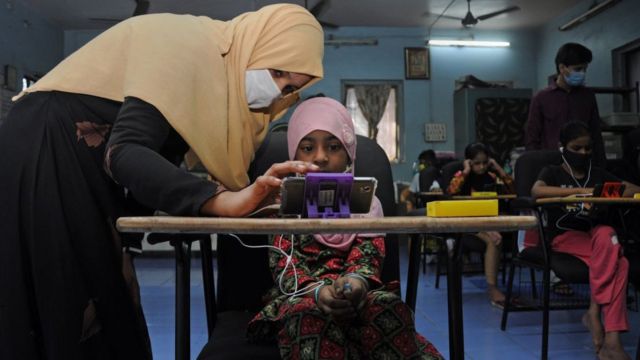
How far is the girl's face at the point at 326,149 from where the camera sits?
1.55 m

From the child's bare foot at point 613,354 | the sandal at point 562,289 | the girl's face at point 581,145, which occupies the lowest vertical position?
the sandal at point 562,289

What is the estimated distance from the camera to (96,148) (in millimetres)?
1098

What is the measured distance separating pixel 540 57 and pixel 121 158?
9.65 metres

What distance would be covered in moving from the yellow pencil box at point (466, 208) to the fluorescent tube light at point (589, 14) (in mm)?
7623

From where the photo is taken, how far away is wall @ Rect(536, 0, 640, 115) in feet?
23.5

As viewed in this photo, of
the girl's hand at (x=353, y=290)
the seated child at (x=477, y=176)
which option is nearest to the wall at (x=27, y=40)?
the seated child at (x=477, y=176)

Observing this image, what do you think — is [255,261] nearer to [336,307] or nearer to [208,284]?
[208,284]

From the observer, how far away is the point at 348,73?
367 inches

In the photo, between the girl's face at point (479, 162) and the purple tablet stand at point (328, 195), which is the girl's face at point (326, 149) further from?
the girl's face at point (479, 162)

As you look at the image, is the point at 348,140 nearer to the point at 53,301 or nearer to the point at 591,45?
the point at 53,301

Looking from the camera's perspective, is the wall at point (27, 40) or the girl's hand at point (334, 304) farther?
the wall at point (27, 40)

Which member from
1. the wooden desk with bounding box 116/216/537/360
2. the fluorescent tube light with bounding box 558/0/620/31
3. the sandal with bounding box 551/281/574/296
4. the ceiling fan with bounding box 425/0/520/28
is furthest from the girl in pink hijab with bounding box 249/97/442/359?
the fluorescent tube light with bounding box 558/0/620/31

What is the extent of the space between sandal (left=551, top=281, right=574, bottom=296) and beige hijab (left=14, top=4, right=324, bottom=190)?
3264mm

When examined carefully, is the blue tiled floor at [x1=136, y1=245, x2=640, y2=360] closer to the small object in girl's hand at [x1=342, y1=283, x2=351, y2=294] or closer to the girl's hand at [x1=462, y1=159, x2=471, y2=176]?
the girl's hand at [x1=462, y1=159, x2=471, y2=176]
